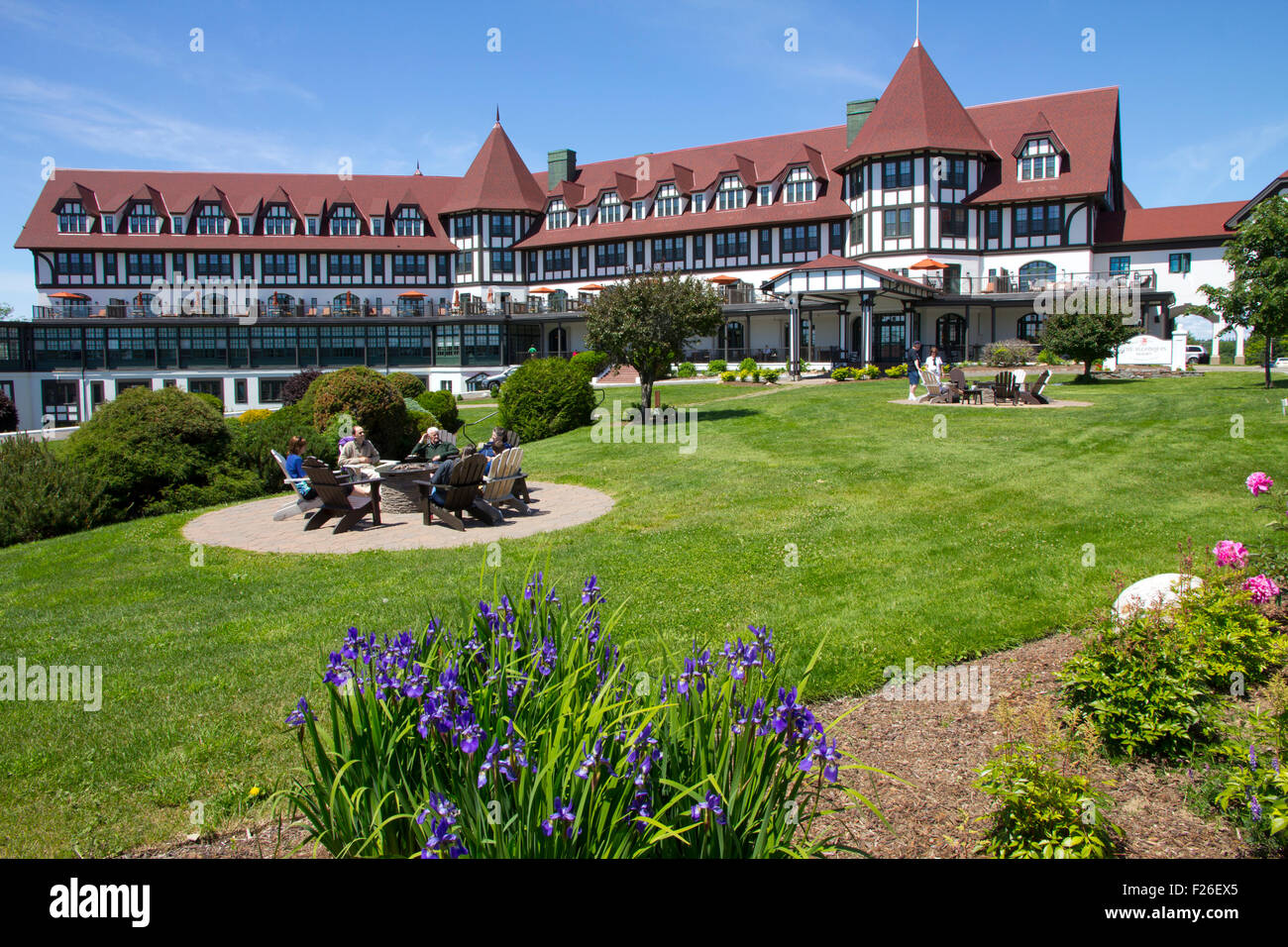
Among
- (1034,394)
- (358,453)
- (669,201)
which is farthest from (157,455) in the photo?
(669,201)

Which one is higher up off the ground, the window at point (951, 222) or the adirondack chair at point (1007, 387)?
the window at point (951, 222)

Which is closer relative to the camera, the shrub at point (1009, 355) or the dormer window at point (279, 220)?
the shrub at point (1009, 355)

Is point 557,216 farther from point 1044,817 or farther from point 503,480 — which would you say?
point 1044,817

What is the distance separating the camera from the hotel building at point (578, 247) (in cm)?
4784

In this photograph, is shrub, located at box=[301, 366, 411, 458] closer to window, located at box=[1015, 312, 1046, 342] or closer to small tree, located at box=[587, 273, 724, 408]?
small tree, located at box=[587, 273, 724, 408]

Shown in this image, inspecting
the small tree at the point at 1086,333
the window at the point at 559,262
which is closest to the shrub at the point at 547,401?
the small tree at the point at 1086,333

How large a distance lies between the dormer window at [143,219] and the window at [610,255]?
29867mm

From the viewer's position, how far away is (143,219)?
204 feet

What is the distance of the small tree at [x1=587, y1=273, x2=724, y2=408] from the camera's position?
24172mm

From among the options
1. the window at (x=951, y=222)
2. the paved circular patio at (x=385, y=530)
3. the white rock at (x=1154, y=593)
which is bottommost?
the paved circular patio at (x=385, y=530)

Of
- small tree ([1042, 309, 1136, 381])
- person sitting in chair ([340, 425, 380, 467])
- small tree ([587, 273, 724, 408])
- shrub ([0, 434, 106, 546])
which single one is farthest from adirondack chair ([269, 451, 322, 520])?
small tree ([1042, 309, 1136, 381])

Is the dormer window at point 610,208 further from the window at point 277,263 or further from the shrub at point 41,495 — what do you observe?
the shrub at point 41,495

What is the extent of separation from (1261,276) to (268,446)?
2429 centimetres

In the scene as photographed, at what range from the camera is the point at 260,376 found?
58875 mm
